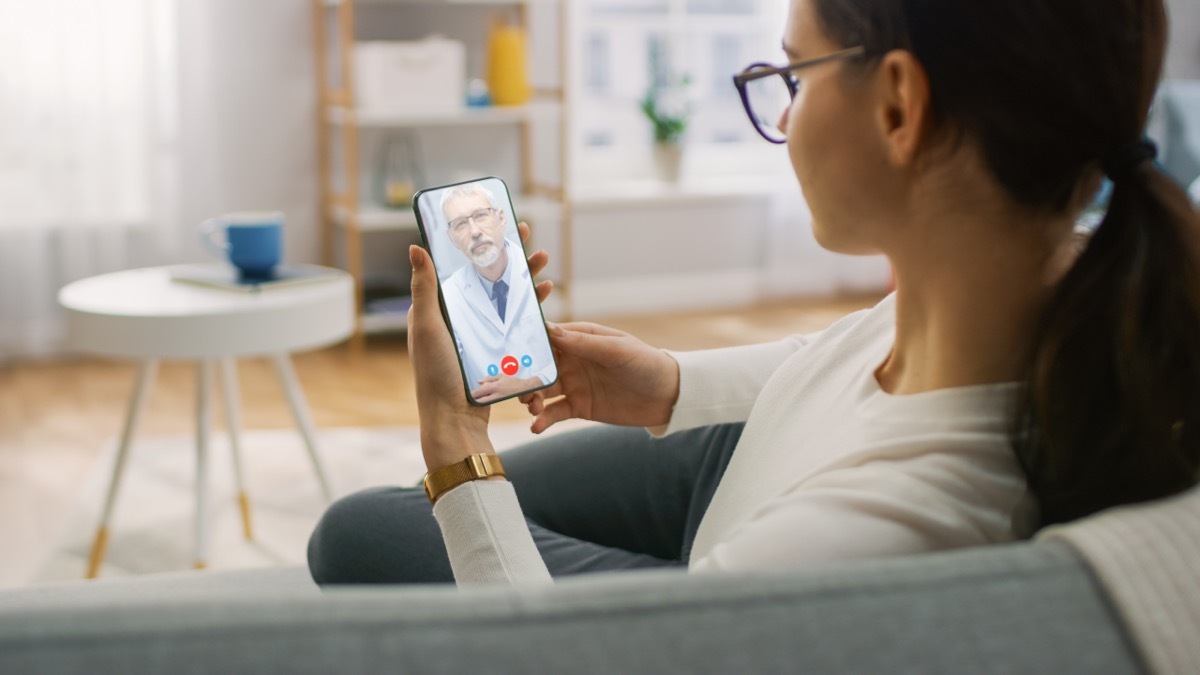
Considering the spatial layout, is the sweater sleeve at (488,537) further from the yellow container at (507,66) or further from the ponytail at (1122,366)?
the yellow container at (507,66)

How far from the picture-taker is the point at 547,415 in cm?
108

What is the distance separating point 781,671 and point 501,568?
400 mm

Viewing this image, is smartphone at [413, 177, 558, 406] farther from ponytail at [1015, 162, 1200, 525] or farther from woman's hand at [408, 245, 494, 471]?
ponytail at [1015, 162, 1200, 525]

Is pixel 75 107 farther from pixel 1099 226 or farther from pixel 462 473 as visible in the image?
pixel 1099 226

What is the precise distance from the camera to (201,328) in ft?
6.08

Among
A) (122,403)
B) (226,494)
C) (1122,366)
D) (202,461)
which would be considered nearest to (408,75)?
(122,403)

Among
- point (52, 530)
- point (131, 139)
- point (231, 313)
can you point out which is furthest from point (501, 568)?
point (131, 139)

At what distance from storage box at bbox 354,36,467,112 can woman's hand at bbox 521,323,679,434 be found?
2734mm

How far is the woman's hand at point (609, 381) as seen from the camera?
1.08 m

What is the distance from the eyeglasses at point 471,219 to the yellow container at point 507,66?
292 centimetres

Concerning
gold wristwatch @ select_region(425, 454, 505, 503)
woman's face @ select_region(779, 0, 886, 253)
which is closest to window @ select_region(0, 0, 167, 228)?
gold wristwatch @ select_region(425, 454, 505, 503)

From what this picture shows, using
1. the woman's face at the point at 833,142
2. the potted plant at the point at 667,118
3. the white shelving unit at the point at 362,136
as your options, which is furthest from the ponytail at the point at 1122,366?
the potted plant at the point at 667,118

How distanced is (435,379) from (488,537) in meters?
0.16

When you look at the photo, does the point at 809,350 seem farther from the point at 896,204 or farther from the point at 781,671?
the point at 781,671
